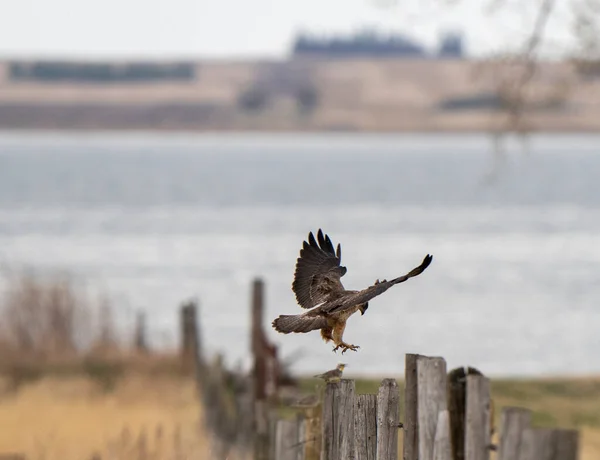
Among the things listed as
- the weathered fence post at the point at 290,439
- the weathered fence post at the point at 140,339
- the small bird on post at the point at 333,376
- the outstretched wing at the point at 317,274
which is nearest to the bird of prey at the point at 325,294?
the outstretched wing at the point at 317,274

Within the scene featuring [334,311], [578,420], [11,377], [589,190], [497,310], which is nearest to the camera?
[334,311]

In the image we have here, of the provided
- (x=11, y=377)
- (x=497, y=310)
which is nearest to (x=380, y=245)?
(x=497, y=310)

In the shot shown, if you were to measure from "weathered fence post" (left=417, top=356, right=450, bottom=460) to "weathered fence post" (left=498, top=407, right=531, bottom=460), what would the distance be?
1.25ft

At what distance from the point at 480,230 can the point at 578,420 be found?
4741 cm

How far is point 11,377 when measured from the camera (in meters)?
16.4

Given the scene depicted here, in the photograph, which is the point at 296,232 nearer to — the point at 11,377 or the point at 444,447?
the point at 11,377

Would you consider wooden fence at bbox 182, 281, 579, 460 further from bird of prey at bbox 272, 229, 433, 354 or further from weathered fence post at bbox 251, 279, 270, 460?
weathered fence post at bbox 251, 279, 270, 460

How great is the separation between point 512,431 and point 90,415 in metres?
10.7

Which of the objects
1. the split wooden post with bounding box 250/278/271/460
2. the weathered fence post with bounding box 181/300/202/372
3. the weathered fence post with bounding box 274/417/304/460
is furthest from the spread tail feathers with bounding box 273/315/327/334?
the weathered fence post with bounding box 181/300/202/372

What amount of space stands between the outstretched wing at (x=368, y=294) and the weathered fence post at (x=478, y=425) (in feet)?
1.76

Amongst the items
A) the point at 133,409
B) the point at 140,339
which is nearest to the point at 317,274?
the point at 133,409

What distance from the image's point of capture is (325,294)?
4387 millimetres

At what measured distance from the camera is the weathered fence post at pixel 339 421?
14.5 ft

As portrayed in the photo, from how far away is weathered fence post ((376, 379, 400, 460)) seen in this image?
4375mm
